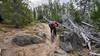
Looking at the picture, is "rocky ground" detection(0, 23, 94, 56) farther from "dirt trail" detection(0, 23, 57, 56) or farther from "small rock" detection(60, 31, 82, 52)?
"small rock" detection(60, 31, 82, 52)

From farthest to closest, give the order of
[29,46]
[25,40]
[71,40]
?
[71,40] → [25,40] → [29,46]

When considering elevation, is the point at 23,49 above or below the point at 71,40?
above

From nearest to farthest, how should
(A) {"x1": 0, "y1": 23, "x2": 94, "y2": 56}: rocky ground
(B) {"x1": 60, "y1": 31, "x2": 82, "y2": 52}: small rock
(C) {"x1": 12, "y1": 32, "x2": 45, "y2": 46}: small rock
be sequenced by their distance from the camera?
(A) {"x1": 0, "y1": 23, "x2": 94, "y2": 56}: rocky ground
(C) {"x1": 12, "y1": 32, "x2": 45, "y2": 46}: small rock
(B) {"x1": 60, "y1": 31, "x2": 82, "y2": 52}: small rock

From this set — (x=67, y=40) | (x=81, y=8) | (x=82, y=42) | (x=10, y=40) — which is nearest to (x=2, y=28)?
(x=10, y=40)

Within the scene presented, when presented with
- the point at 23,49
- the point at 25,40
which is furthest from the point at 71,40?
the point at 23,49

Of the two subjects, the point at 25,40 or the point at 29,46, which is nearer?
the point at 29,46

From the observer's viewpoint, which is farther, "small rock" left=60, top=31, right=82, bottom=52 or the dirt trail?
"small rock" left=60, top=31, right=82, bottom=52

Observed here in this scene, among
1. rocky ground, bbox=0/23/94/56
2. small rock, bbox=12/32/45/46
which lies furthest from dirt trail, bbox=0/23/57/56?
small rock, bbox=12/32/45/46

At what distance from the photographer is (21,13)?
647 inches

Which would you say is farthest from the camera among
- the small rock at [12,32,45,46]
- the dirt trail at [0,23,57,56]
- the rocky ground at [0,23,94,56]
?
the small rock at [12,32,45,46]

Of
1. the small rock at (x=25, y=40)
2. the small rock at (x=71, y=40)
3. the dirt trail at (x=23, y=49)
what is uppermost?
the small rock at (x=25, y=40)

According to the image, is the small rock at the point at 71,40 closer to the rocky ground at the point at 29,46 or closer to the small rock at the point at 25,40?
the rocky ground at the point at 29,46

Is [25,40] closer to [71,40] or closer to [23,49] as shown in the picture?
[23,49]

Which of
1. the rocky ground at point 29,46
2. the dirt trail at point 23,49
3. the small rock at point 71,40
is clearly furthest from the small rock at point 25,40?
the small rock at point 71,40
